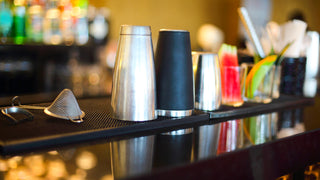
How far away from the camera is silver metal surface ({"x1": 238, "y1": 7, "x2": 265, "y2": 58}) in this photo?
1157 millimetres

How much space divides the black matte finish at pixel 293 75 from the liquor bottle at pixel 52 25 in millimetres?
1822

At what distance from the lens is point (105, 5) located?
3555 mm

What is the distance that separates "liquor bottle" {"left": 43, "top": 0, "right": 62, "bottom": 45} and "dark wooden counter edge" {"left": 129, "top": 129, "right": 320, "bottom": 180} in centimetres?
220

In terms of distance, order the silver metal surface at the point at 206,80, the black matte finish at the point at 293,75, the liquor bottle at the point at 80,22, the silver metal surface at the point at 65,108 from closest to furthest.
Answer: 1. the silver metal surface at the point at 65,108
2. the silver metal surface at the point at 206,80
3. the black matte finish at the point at 293,75
4. the liquor bottle at the point at 80,22

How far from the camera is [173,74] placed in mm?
845

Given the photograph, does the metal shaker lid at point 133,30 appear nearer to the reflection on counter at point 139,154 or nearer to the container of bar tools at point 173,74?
the container of bar tools at point 173,74

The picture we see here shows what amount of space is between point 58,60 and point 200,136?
2.22 metres

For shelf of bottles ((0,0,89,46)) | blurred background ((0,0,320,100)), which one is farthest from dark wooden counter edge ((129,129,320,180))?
shelf of bottles ((0,0,89,46))

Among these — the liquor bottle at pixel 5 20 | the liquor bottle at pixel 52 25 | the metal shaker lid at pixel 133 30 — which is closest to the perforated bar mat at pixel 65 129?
the metal shaker lid at pixel 133 30

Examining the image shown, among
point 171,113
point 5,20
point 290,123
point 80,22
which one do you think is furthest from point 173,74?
point 80,22

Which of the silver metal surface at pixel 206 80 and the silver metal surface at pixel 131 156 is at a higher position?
the silver metal surface at pixel 206 80

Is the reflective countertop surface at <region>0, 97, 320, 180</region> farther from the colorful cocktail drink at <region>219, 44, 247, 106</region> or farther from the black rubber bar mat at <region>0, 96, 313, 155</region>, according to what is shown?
the colorful cocktail drink at <region>219, 44, 247, 106</region>

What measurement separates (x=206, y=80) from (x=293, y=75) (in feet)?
2.03

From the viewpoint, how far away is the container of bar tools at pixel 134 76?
0.79 m
